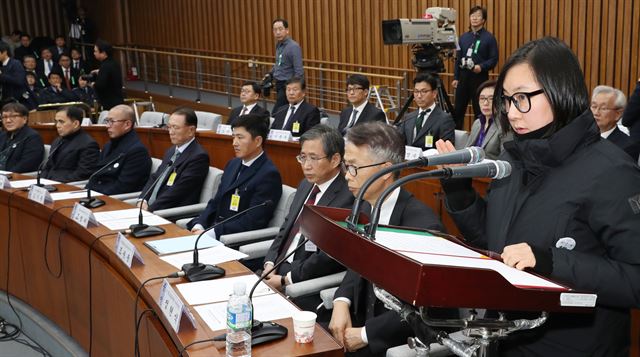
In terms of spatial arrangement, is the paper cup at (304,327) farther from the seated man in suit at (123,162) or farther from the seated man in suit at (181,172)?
the seated man in suit at (123,162)

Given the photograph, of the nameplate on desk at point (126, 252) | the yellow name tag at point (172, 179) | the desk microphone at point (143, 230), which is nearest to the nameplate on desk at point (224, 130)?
the yellow name tag at point (172, 179)

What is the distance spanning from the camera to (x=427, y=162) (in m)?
1.32

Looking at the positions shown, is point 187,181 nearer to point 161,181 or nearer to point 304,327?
point 161,181

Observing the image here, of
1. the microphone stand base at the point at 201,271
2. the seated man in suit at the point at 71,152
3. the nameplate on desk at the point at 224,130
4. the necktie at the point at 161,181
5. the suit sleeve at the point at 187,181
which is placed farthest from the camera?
the nameplate on desk at the point at 224,130

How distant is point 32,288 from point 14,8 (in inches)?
526

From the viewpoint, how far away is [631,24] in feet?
22.9

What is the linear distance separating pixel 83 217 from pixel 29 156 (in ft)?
9.98

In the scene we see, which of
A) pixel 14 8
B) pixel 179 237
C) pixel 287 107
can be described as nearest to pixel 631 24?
pixel 287 107

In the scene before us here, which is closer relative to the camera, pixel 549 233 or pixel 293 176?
pixel 549 233

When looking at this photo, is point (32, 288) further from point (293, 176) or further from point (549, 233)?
point (549, 233)

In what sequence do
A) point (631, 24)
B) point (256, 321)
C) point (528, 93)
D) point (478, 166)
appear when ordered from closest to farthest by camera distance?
point (478, 166)
point (528, 93)
point (256, 321)
point (631, 24)

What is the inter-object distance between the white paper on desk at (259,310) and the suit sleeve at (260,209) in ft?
5.21

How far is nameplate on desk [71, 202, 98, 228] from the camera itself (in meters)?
3.22

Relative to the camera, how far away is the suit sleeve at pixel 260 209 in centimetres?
375
